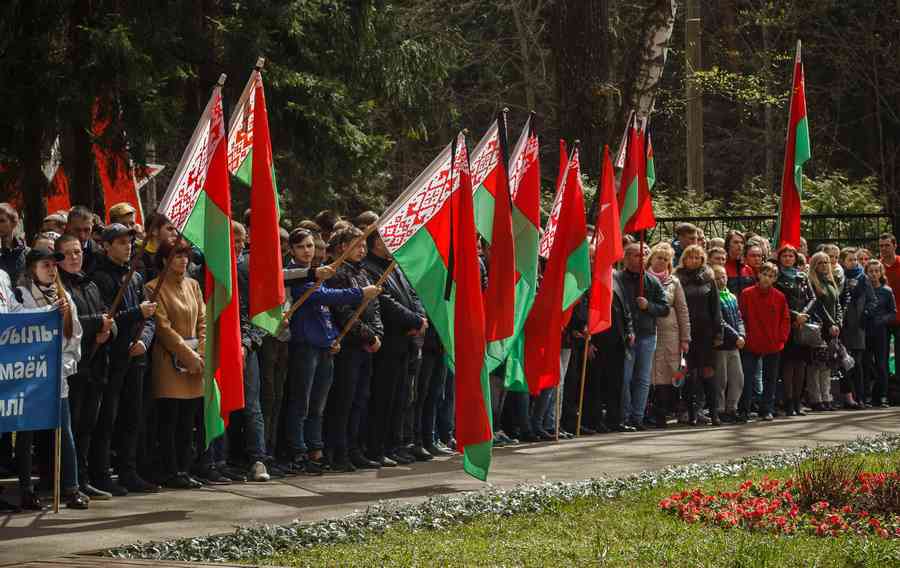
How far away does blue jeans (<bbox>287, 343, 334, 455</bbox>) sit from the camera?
494 inches

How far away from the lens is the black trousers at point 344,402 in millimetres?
12844

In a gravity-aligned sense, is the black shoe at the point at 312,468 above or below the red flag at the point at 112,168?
below

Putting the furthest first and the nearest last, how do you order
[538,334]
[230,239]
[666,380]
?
[666,380]
[538,334]
[230,239]

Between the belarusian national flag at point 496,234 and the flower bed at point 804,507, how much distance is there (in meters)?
2.43

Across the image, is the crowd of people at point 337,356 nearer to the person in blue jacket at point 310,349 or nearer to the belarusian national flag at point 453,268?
the person in blue jacket at point 310,349

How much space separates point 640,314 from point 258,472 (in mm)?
5757

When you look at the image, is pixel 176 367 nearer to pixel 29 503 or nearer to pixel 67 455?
pixel 67 455

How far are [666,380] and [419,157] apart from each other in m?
21.3

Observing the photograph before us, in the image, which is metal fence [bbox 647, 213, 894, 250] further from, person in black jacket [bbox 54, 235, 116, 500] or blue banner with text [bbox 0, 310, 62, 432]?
blue banner with text [bbox 0, 310, 62, 432]

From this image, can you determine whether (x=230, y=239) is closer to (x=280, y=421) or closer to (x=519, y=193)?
(x=280, y=421)

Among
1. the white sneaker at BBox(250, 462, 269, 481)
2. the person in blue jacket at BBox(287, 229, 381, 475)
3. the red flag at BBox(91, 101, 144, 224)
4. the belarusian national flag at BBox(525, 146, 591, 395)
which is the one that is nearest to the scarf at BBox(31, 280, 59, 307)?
the white sneaker at BBox(250, 462, 269, 481)

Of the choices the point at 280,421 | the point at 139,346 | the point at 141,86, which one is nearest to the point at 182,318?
the point at 139,346

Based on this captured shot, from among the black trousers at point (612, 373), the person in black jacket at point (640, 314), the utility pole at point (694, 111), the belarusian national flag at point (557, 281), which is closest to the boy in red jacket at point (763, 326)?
the person in black jacket at point (640, 314)

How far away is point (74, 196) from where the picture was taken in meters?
18.5
